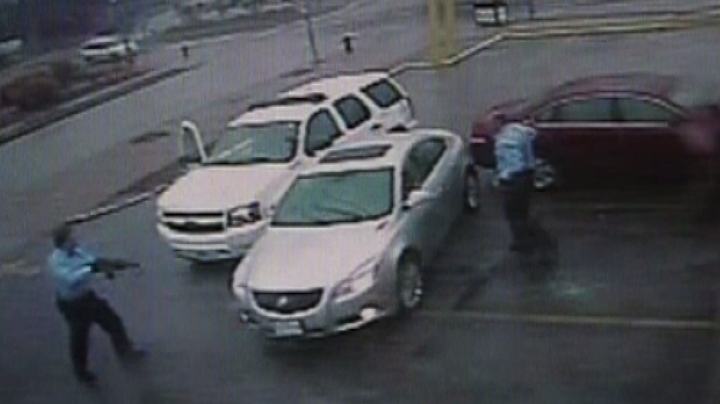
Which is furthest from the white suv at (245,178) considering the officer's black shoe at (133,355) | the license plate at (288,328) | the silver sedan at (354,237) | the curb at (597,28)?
the curb at (597,28)

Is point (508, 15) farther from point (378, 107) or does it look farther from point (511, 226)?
point (511, 226)

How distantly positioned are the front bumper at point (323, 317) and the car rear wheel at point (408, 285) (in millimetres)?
346

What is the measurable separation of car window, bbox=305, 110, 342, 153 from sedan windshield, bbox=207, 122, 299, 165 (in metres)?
0.18

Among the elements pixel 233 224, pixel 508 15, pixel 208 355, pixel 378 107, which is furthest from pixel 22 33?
pixel 208 355

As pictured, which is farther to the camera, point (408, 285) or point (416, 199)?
point (416, 199)

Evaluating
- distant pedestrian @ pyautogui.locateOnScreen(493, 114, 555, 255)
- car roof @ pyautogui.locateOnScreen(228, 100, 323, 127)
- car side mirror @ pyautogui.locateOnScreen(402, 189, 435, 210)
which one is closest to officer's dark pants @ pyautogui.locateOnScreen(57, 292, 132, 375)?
car side mirror @ pyautogui.locateOnScreen(402, 189, 435, 210)

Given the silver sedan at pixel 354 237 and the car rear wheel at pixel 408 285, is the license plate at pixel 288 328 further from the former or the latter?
the car rear wheel at pixel 408 285

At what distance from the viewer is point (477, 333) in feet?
41.3

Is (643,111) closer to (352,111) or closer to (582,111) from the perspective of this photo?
(582,111)

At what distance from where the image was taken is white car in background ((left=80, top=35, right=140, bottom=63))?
41.4 meters

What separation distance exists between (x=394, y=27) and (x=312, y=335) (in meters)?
27.9

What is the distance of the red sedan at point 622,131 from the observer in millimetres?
16266

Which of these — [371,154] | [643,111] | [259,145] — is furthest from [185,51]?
[371,154]

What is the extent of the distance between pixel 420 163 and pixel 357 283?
104 inches
